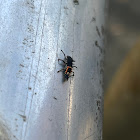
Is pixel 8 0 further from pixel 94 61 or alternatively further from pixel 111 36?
pixel 111 36

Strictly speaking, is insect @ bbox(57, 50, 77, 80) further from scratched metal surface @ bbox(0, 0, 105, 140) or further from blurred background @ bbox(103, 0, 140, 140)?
blurred background @ bbox(103, 0, 140, 140)

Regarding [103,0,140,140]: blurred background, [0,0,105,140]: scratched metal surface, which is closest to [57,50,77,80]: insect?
[0,0,105,140]: scratched metal surface

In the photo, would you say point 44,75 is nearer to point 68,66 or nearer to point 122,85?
point 68,66

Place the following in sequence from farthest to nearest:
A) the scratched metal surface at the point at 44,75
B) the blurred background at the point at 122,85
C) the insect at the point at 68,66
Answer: the blurred background at the point at 122,85, the insect at the point at 68,66, the scratched metal surface at the point at 44,75

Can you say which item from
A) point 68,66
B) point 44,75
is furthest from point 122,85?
point 44,75

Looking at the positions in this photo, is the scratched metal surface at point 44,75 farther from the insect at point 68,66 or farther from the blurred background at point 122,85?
the blurred background at point 122,85

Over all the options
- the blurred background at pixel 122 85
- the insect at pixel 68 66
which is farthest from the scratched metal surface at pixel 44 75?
the blurred background at pixel 122 85
